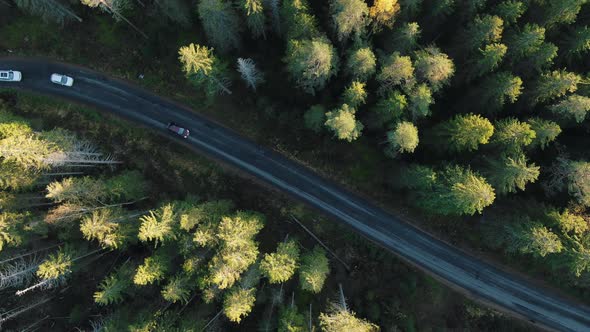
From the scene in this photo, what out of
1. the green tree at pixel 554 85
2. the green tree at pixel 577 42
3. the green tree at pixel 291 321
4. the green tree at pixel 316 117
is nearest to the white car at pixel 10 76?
the green tree at pixel 316 117

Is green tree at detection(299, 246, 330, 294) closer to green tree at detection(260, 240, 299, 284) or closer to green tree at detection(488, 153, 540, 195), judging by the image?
green tree at detection(260, 240, 299, 284)

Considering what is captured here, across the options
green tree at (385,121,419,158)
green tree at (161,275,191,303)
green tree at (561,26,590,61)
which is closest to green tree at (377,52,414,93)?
green tree at (385,121,419,158)

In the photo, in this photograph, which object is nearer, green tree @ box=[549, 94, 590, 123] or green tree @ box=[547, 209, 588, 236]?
green tree @ box=[549, 94, 590, 123]

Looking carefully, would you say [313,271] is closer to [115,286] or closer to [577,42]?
[115,286]

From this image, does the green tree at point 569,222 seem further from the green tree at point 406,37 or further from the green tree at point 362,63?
the green tree at point 362,63

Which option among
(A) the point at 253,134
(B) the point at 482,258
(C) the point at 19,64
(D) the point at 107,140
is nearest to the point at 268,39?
(A) the point at 253,134

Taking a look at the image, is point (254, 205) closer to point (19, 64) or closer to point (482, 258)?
point (482, 258)
